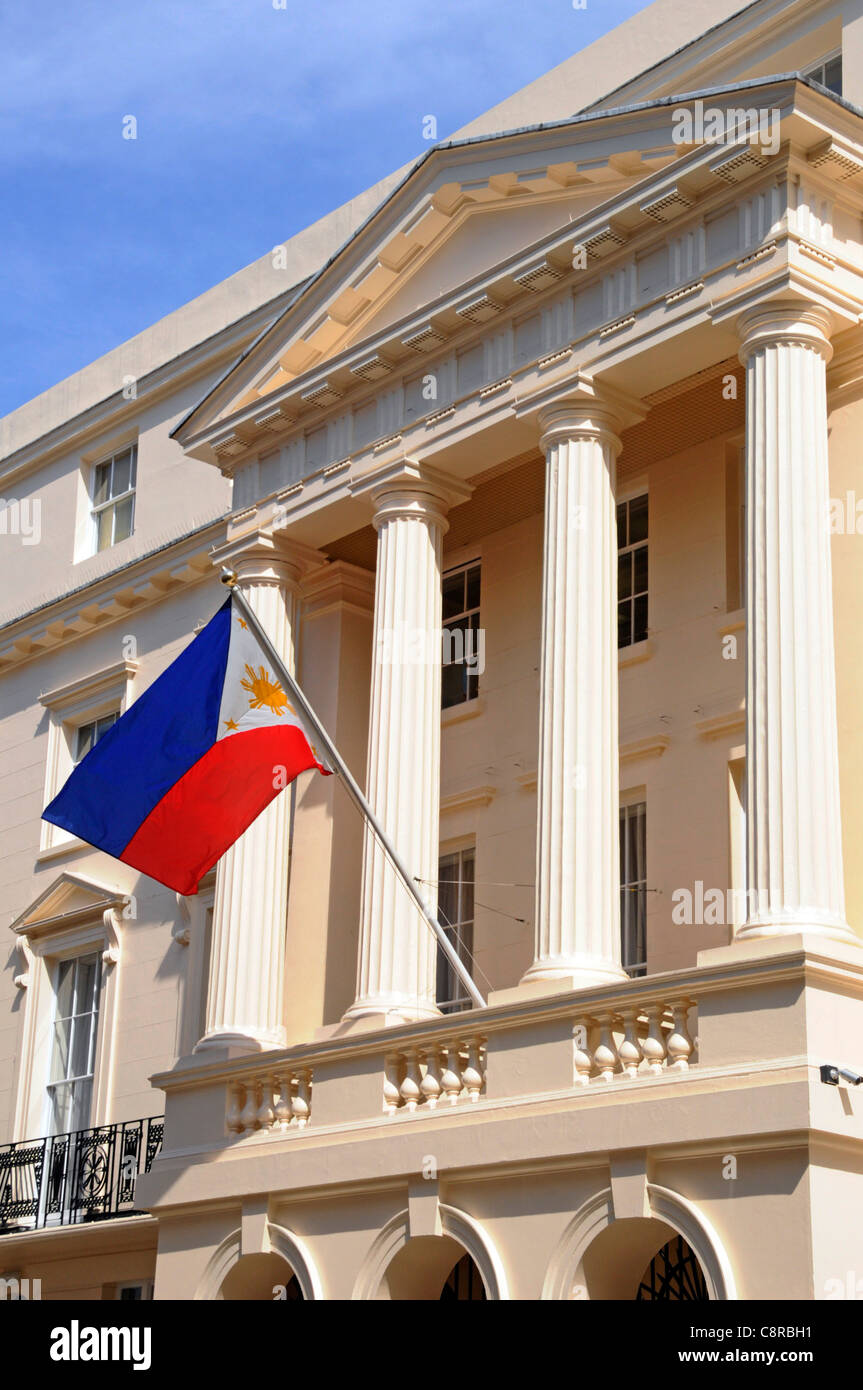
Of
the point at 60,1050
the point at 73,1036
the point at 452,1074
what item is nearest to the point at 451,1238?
the point at 452,1074

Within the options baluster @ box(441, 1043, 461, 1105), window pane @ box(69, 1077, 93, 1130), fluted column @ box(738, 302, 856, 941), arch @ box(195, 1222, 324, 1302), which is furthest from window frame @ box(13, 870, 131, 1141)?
fluted column @ box(738, 302, 856, 941)

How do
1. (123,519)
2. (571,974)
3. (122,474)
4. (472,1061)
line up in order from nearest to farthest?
1. (571,974)
2. (472,1061)
3. (123,519)
4. (122,474)

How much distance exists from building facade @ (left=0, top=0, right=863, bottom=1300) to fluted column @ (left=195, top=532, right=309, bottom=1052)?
0.13ft

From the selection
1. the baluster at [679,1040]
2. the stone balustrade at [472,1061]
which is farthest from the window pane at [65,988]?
the baluster at [679,1040]

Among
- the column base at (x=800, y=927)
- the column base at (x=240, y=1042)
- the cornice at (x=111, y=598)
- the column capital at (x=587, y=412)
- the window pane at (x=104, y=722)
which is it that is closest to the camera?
the column base at (x=800, y=927)

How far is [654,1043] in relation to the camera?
42.6 feet

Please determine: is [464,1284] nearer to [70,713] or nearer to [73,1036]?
[73,1036]

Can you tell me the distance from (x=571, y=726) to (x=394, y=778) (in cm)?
207

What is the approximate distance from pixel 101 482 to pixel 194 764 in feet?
38.6

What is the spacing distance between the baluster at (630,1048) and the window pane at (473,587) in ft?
22.9

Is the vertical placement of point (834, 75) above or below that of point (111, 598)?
above

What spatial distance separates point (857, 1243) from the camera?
38.7 ft

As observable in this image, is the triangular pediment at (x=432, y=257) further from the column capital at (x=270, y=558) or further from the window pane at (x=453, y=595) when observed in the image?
the window pane at (x=453, y=595)

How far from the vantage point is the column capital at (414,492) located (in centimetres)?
1694
